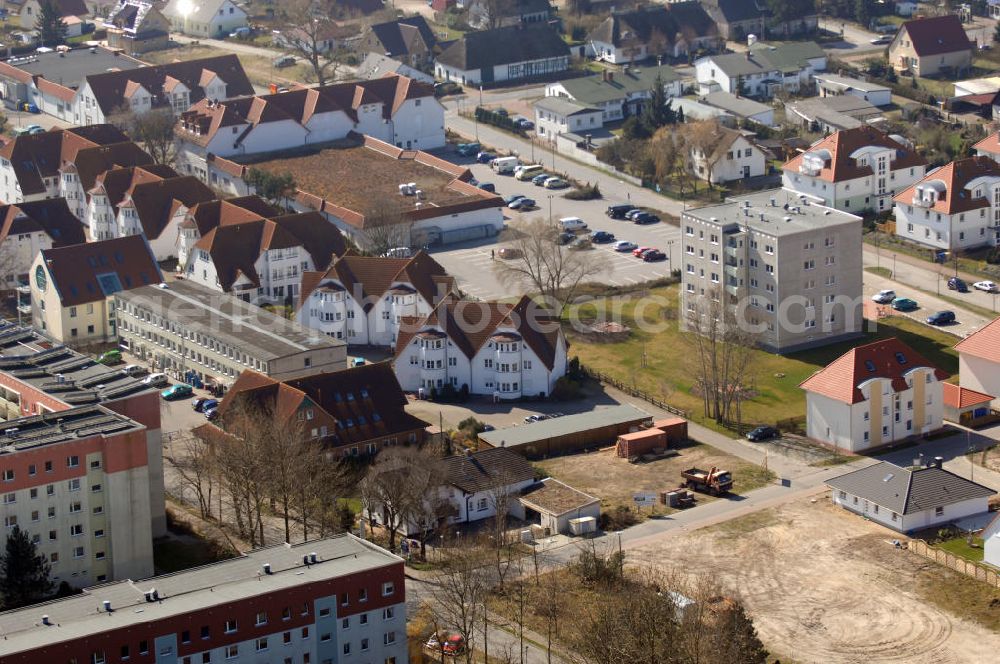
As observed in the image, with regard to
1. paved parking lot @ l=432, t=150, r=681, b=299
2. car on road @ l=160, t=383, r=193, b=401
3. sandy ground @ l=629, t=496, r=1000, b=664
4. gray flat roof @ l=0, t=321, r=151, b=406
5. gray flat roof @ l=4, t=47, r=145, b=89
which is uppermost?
gray flat roof @ l=4, t=47, r=145, b=89

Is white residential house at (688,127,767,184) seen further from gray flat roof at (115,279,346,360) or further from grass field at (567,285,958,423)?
gray flat roof at (115,279,346,360)

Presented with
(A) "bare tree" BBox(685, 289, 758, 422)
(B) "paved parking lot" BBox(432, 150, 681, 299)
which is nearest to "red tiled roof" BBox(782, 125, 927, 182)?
(B) "paved parking lot" BBox(432, 150, 681, 299)

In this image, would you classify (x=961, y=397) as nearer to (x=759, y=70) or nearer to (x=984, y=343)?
(x=984, y=343)

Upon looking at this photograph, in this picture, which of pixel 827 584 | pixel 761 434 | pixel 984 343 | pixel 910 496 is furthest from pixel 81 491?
pixel 984 343

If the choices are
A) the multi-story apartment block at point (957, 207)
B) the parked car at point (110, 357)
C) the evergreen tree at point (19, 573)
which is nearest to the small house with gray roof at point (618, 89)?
the multi-story apartment block at point (957, 207)

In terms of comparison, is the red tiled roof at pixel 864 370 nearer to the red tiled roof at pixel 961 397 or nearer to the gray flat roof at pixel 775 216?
the red tiled roof at pixel 961 397
